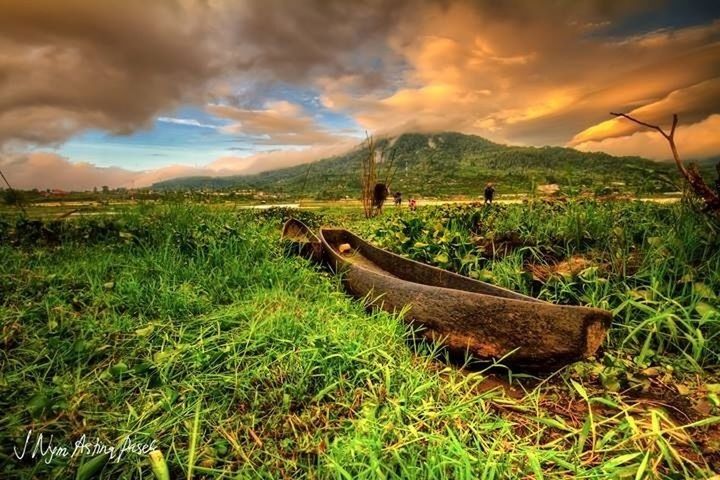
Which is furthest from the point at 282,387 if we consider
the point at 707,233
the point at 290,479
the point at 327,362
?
the point at 707,233

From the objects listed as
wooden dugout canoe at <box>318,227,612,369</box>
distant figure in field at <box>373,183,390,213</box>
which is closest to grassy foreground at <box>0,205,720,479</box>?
wooden dugout canoe at <box>318,227,612,369</box>

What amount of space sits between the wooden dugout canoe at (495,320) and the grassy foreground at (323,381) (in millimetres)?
217

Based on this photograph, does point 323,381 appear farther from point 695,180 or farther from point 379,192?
point 379,192

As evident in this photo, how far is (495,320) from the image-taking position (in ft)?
8.64

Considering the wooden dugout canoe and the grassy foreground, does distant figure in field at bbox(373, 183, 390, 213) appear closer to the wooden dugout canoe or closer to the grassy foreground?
the grassy foreground

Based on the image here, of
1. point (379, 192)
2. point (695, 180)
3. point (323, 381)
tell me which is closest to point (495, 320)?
point (323, 381)

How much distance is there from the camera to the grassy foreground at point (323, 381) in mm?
1867

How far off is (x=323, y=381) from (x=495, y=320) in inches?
51.7

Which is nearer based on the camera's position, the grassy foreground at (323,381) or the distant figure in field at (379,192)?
the grassy foreground at (323,381)

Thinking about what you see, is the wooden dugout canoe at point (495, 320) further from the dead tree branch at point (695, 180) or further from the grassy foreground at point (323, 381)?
the dead tree branch at point (695, 180)

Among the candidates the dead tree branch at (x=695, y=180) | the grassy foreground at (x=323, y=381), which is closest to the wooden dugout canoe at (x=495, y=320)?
the grassy foreground at (x=323, y=381)

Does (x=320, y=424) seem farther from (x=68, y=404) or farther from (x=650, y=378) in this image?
(x=650, y=378)

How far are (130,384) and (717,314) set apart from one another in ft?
14.5

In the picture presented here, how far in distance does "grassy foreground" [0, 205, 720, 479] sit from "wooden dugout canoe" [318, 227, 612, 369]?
22 centimetres
